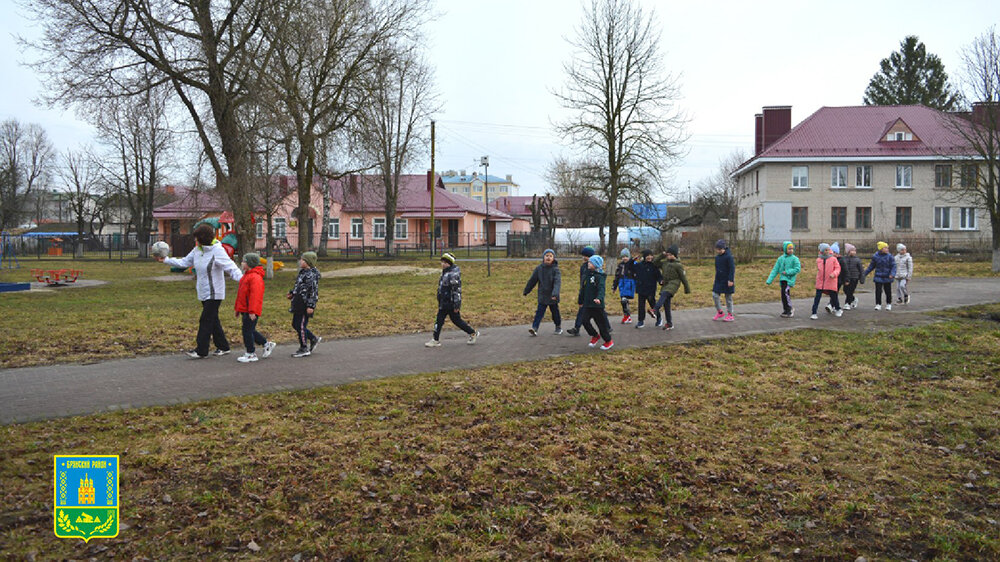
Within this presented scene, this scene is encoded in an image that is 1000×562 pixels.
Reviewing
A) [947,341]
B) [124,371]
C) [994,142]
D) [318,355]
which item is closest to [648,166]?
[994,142]

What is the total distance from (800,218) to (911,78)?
84.0 ft

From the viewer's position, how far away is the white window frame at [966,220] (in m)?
48.1

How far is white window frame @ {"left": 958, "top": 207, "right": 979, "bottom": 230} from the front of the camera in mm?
48062

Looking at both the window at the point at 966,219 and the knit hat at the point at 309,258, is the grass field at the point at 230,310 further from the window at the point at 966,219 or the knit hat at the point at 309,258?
the window at the point at 966,219

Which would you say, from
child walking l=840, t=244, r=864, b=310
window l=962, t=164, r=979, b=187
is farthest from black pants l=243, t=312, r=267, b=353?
window l=962, t=164, r=979, b=187

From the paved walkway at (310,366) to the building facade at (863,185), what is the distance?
35385mm

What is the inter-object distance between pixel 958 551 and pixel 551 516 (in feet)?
8.24

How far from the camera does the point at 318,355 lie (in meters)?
10.6

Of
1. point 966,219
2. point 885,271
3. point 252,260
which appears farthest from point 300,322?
point 966,219

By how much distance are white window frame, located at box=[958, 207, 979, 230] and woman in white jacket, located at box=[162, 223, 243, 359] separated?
51732mm

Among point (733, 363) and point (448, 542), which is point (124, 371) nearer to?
point (448, 542)

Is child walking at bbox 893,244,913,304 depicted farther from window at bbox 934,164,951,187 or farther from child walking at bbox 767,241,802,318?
window at bbox 934,164,951,187

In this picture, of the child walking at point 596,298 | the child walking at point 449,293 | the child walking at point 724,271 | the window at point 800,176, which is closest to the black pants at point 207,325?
the child walking at point 449,293

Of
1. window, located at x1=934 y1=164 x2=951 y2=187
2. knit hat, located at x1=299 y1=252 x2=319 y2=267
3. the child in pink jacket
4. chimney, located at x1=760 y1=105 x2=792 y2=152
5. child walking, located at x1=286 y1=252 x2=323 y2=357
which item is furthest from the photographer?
chimney, located at x1=760 y1=105 x2=792 y2=152
